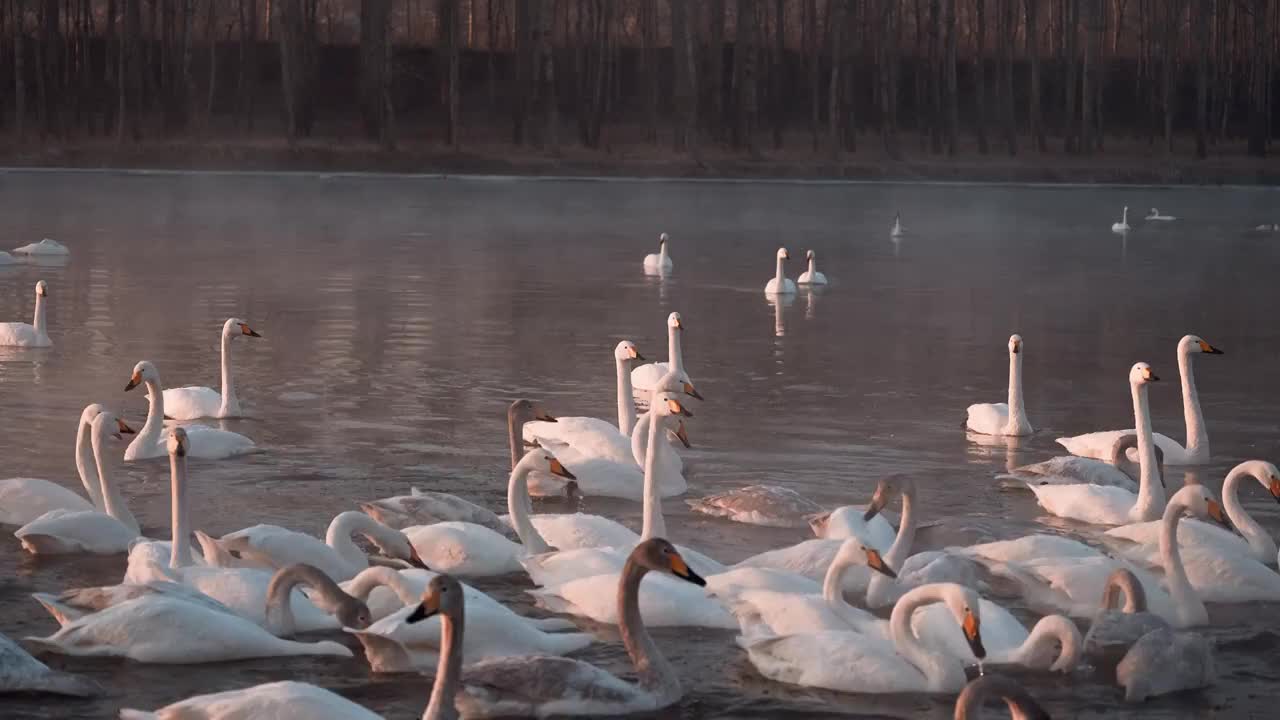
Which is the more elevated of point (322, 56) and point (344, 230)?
point (322, 56)

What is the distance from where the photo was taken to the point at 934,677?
6.96m

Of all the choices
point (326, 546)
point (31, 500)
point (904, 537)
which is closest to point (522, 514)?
point (326, 546)

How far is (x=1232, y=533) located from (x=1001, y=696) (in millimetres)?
4108

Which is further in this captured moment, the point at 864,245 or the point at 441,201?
the point at 441,201

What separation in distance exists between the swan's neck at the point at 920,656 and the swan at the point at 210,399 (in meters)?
6.68

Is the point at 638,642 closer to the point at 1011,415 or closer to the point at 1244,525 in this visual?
the point at 1244,525

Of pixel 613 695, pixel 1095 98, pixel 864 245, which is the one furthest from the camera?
pixel 1095 98

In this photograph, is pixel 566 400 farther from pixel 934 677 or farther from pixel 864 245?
pixel 864 245

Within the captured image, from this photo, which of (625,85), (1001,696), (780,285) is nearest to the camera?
(1001,696)

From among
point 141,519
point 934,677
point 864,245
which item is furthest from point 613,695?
point 864,245

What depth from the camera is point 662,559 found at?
6547 millimetres

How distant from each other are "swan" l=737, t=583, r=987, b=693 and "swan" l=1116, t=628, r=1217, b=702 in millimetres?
627

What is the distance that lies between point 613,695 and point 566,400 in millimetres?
7165

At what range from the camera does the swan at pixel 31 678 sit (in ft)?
21.8
